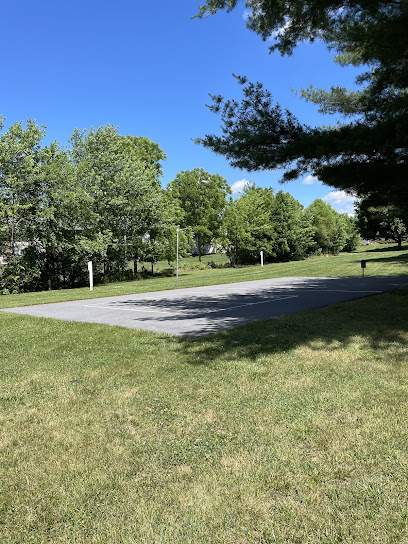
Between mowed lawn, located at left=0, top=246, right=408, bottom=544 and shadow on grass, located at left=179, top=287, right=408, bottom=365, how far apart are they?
8 centimetres

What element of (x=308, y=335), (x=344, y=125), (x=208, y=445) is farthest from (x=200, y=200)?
(x=208, y=445)

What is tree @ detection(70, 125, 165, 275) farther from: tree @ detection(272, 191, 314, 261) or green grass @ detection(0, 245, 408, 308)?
tree @ detection(272, 191, 314, 261)

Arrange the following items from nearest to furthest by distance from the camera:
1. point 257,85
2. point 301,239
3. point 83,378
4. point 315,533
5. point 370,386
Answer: point 315,533
point 370,386
point 83,378
point 257,85
point 301,239

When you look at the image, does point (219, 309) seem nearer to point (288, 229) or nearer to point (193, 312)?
point (193, 312)

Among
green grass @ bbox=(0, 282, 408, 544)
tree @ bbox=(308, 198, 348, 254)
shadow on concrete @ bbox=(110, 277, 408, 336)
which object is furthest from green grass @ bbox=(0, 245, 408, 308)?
tree @ bbox=(308, 198, 348, 254)

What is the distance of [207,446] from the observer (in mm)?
2932

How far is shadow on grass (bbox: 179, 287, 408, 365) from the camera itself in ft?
18.4

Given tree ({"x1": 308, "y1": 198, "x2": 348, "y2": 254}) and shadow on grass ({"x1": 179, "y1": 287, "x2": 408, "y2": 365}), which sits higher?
tree ({"x1": 308, "y1": 198, "x2": 348, "y2": 254})

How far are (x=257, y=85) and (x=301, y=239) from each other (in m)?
39.5

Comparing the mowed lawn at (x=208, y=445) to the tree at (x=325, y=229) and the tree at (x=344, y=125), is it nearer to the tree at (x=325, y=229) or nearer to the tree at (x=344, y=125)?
the tree at (x=344, y=125)

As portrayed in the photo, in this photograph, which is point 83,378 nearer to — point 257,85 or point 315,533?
point 315,533

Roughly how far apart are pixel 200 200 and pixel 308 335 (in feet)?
120

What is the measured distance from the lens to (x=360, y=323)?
290 inches

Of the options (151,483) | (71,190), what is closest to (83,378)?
(151,483)
